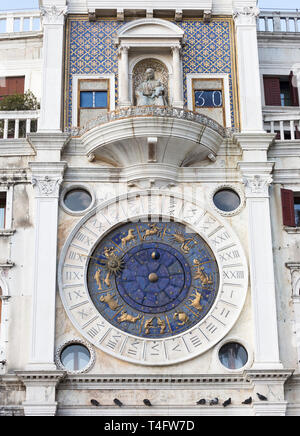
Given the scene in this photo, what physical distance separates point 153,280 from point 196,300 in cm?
101

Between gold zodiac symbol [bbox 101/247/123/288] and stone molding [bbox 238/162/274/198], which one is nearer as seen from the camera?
gold zodiac symbol [bbox 101/247/123/288]

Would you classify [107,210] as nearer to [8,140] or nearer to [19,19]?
[8,140]

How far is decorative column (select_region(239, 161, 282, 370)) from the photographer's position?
1917 cm

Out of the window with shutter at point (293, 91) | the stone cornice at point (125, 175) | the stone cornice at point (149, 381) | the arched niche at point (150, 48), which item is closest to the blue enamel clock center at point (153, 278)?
the stone cornice at point (149, 381)

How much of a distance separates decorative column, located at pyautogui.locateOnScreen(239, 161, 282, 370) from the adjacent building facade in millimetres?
31

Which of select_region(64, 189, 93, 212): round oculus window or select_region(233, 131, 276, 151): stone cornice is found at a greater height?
select_region(233, 131, 276, 151): stone cornice

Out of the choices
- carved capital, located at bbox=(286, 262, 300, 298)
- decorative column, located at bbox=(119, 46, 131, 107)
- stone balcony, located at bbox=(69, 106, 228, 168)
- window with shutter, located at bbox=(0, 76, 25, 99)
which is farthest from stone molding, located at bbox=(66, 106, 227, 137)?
carved capital, located at bbox=(286, 262, 300, 298)

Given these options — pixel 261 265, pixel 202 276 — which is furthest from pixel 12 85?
pixel 261 265

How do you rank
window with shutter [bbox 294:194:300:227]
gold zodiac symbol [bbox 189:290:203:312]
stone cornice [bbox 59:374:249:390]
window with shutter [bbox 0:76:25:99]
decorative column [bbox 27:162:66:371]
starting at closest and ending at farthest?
1. stone cornice [bbox 59:374:249:390]
2. decorative column [bbox 27:162:66:371]
3. gold zodiac symbol [bbox 189:290:203:312]
4. window with shutter [bbox 294:194:300:227]
5. window with shutter [bbox 0:76:25:99]

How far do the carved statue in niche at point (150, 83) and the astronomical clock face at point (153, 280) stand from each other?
234cm

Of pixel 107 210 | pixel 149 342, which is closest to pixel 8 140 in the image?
pixel 107 210

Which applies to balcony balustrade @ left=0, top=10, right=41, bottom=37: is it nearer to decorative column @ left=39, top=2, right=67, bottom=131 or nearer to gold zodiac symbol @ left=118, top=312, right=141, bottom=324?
decorative column @ left=39, top=2, right=67, bottom=131

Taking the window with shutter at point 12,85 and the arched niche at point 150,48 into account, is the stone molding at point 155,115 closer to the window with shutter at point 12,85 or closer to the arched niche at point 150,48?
the arched niche at point 150,48

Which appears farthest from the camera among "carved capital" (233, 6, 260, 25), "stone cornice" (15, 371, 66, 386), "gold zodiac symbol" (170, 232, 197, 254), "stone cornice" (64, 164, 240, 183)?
"carved capital" (233, 6, 260, 25)
